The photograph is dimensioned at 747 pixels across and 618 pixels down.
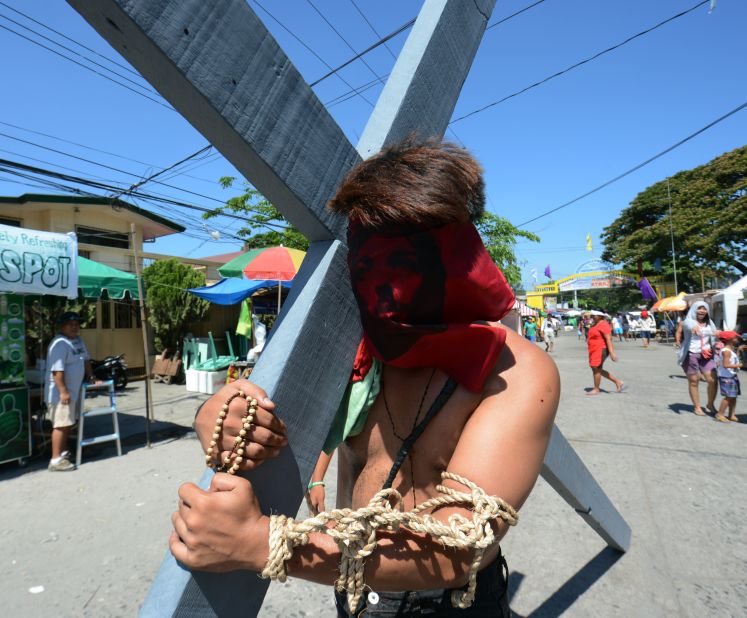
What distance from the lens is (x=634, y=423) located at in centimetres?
656

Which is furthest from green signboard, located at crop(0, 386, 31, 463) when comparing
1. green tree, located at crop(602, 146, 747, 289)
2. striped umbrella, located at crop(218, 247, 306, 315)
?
green tree, located at crop(602, 146, 747, 289)

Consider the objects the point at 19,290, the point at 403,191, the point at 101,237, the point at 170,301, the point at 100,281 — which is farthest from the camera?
the point at 101,237

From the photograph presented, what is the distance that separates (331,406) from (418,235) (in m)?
0.36

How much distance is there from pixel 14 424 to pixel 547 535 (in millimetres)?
5566

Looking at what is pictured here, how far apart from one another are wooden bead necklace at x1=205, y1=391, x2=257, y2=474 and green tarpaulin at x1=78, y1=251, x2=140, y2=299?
6945 millimetres

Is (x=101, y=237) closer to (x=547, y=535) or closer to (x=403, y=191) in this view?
(x=547, y=535)

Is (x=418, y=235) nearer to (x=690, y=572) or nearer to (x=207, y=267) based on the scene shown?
(x=690, y=572)

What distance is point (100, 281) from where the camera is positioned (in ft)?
21.8

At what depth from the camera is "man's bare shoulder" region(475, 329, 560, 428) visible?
90 cm

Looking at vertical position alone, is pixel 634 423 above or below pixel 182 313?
below

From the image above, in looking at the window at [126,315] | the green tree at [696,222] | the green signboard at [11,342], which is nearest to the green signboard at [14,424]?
the green signboard at [11,342]

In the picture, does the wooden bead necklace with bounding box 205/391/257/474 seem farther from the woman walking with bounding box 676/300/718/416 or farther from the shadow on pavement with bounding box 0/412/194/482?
the woman walking with bounding box 676/300/718/416

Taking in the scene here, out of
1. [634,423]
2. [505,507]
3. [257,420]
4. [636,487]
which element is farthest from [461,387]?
[634,423]

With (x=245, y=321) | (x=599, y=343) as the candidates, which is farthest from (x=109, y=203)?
(x=599, y=343)
